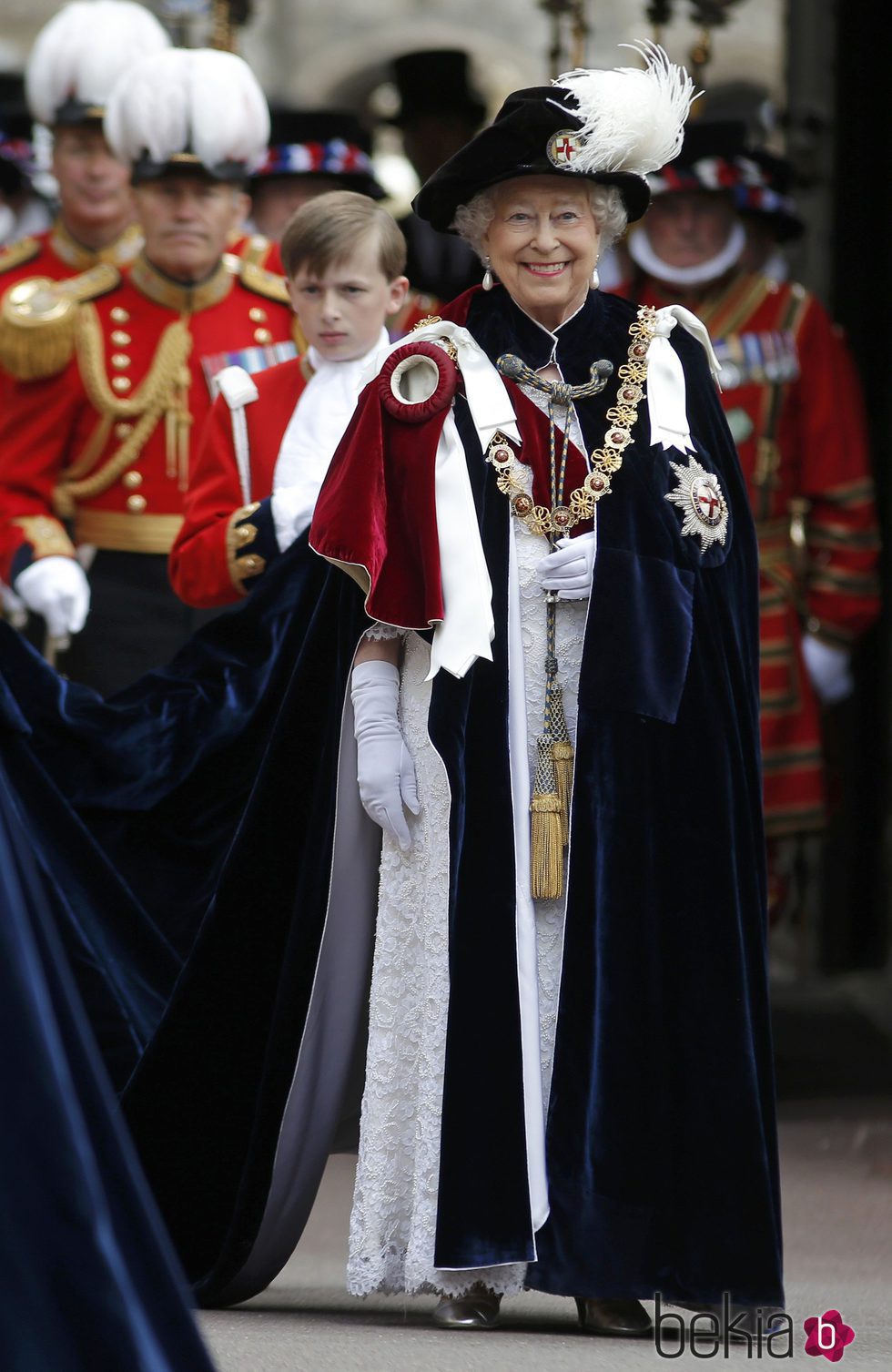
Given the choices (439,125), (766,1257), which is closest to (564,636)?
(766,1257)

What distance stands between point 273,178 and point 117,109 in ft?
4.72

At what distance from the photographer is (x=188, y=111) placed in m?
6.13

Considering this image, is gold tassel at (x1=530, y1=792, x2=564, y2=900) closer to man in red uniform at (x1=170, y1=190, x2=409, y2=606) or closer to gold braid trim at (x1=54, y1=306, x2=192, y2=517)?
man in red uniform at (x1=170, y1=190, x2=409, y2=606)

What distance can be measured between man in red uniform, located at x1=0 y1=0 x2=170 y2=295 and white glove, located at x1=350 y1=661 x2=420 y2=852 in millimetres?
2862

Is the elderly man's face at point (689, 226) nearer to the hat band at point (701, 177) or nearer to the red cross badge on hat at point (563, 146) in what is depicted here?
the hat band at point (701, 177)

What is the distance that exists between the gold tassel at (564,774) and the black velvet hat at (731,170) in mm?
3529

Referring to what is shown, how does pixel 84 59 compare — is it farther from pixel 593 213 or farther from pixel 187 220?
pixel 593 213

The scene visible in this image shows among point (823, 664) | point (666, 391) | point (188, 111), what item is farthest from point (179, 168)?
point (823, 664)

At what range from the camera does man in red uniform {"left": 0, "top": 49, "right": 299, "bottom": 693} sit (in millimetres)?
6141

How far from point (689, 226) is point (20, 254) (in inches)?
70.0

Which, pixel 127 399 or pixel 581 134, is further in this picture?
pixel 127 399

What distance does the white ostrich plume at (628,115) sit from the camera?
13.6ft

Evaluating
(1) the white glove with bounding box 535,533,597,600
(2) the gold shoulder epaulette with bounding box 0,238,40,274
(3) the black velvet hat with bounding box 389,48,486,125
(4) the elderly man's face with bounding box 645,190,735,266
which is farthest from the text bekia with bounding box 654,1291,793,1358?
(3) the black velvet hat with bounding box 389,48,486,125

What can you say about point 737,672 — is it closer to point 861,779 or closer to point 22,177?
point 22,177
